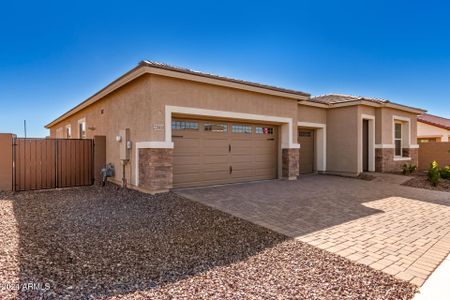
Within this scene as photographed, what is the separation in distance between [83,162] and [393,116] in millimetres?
16338

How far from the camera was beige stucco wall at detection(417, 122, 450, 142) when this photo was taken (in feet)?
70.7

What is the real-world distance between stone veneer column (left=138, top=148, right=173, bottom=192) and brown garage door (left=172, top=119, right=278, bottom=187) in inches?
28.0

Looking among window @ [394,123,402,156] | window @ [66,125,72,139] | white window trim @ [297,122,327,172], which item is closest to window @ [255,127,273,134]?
white window trim @ [297,122,327,172]

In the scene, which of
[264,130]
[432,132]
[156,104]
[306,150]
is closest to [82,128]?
[156,104]

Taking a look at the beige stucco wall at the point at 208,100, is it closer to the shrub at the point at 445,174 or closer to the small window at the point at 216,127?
the small window at the point at 216,127

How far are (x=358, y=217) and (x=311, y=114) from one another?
823 centimetres

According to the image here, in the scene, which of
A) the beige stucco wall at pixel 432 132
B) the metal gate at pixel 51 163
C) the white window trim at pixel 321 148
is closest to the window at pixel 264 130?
the white window trim at pixel 321 148

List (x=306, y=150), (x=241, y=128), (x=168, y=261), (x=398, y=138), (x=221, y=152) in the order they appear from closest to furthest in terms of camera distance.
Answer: (x=168, y=261), (x=221, y=152), (x=241, y=128), (x=306, y=150), (x=398, y=138)

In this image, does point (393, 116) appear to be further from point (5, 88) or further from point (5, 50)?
point (5, 88)

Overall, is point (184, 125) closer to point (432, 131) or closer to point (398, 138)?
point (398, 138)

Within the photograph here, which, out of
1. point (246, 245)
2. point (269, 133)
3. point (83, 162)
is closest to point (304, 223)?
point (246, 245)

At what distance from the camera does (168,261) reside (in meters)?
3.63

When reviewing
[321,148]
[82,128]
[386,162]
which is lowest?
[386,162]

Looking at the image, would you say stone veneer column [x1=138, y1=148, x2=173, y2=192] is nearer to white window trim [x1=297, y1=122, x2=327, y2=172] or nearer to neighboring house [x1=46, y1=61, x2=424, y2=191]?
neighboring house [x1=46, y1=61, x2=424, y2=191]
